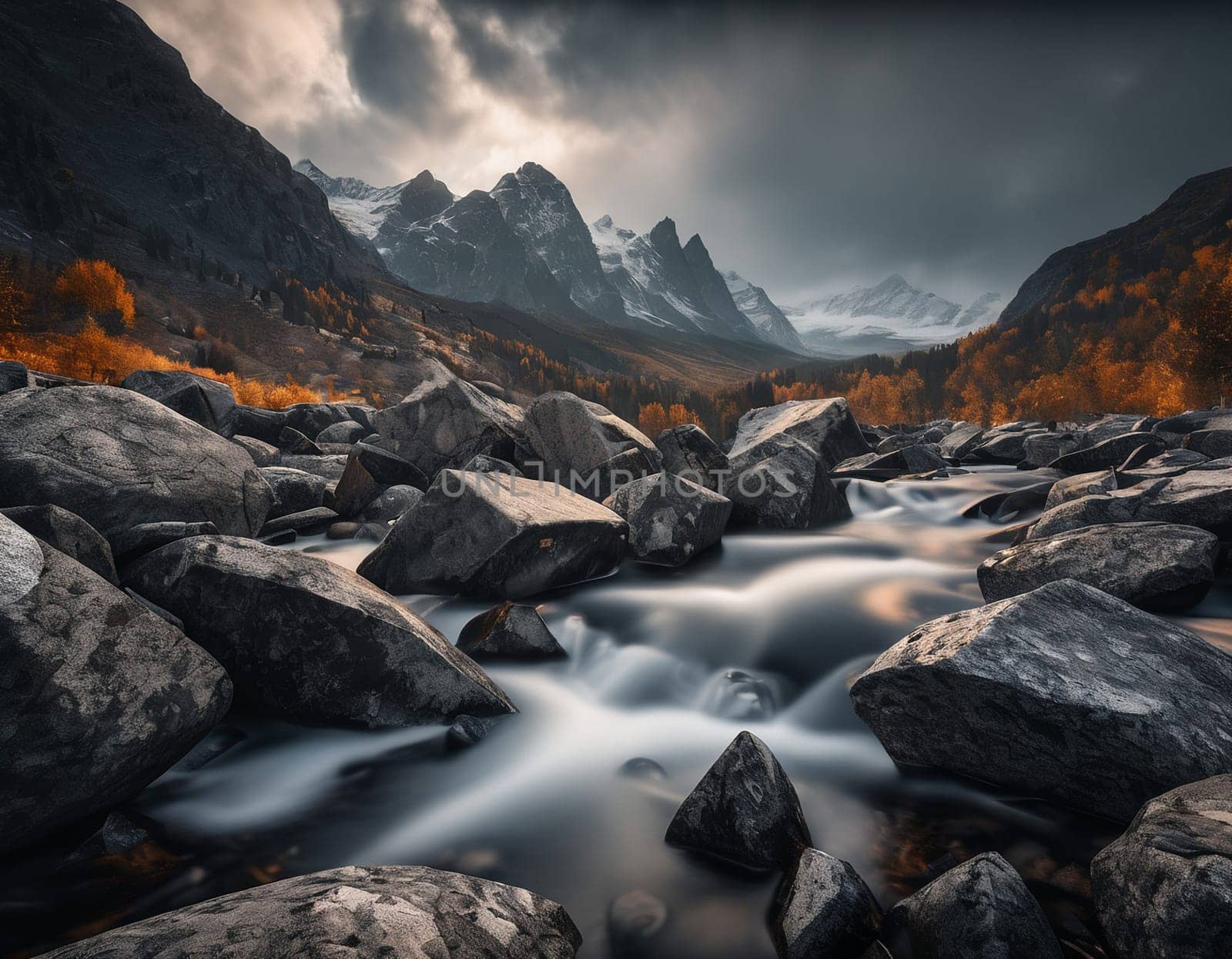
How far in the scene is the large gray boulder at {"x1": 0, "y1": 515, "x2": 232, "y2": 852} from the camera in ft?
11.0

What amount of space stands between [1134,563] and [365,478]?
45.1ft

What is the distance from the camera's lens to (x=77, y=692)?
3.58 m

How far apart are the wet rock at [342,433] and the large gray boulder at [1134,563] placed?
2353 cm

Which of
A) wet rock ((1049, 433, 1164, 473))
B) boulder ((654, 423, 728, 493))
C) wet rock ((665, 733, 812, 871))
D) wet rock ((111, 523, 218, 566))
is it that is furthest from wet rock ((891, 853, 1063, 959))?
wet rock ((1049, 433, 1164, 473))

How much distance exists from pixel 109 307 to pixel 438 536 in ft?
242

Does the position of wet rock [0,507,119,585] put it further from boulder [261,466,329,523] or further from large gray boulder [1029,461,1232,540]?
large gray boulder [1029,461,1232,540]

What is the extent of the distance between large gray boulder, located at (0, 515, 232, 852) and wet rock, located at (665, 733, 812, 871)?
3993mm

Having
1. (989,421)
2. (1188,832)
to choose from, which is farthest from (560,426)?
(989,421)

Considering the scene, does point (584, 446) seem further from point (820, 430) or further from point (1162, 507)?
point (1162, 507)

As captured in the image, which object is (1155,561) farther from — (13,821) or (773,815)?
(13,821)

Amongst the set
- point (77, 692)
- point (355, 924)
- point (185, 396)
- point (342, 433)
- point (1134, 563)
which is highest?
point (185, 396)

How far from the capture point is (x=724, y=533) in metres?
12.2

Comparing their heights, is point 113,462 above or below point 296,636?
above

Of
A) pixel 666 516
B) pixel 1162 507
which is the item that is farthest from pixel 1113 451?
pixel 666 516
